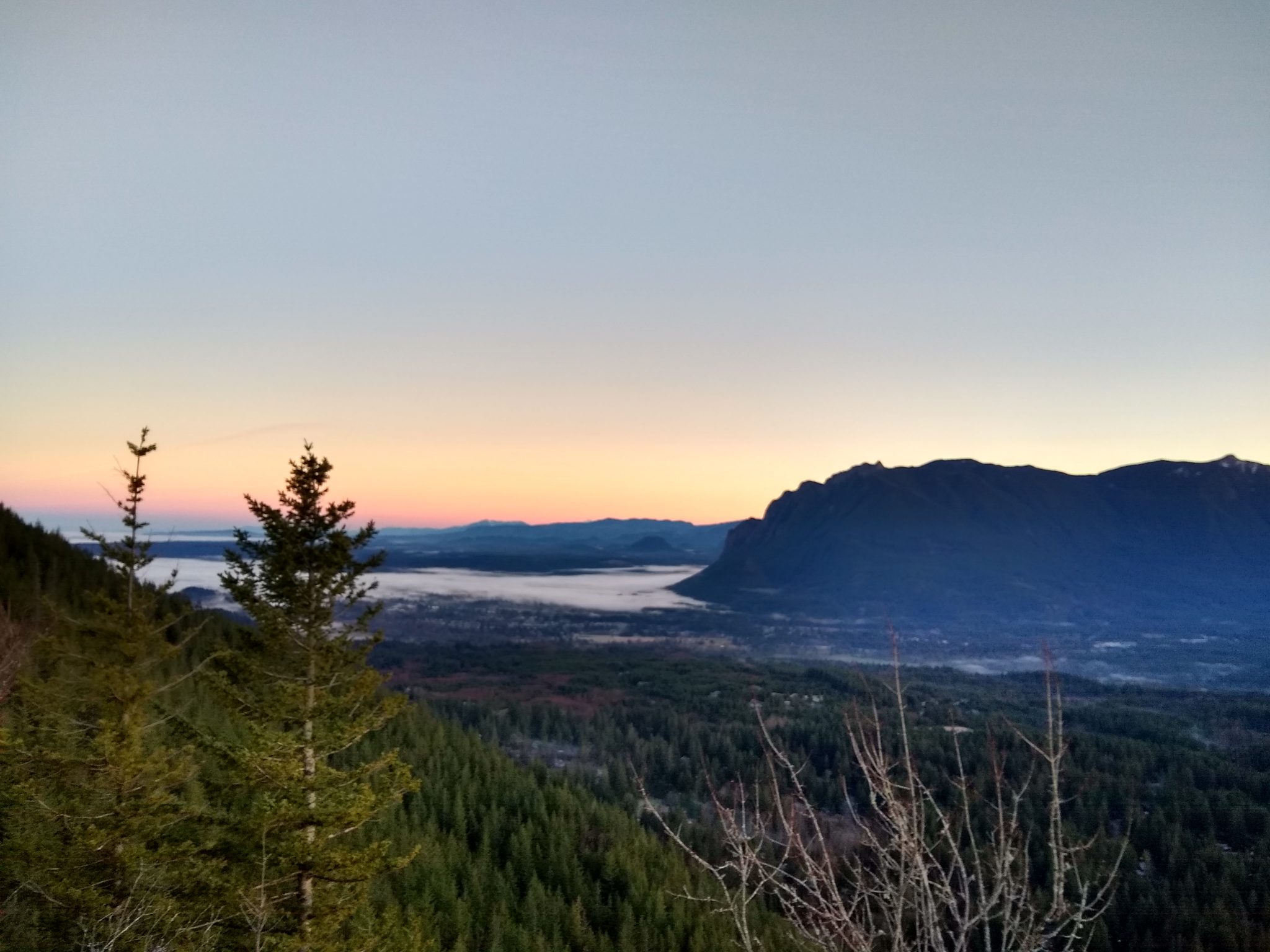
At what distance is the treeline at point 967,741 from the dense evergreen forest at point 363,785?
0.48m

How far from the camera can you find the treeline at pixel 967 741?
5041 cm

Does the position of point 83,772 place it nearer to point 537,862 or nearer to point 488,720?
point 537,862

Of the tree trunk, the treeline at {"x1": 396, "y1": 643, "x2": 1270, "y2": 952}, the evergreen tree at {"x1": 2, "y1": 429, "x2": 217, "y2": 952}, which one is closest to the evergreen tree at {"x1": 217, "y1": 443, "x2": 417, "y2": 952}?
the tree trunk

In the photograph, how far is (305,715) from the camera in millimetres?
12438

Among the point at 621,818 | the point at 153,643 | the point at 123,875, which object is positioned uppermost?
the point at 153,643

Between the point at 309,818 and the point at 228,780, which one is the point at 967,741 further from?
the point at 309,818

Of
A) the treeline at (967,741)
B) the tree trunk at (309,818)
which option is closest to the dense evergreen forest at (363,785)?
the tree trunk at (309,818)

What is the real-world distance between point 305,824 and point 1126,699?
152 m

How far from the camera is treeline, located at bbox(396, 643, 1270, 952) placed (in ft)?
165

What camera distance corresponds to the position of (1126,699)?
130625 millimetres

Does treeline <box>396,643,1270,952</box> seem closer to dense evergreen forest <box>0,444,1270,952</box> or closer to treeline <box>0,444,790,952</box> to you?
dense evergreen forest <box>0,444,1270,952</box>

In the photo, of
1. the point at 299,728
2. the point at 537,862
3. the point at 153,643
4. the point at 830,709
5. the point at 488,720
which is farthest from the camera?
the point at 830,709

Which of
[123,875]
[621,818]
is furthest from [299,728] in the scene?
[621,818]

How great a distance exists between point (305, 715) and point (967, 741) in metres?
92.6
